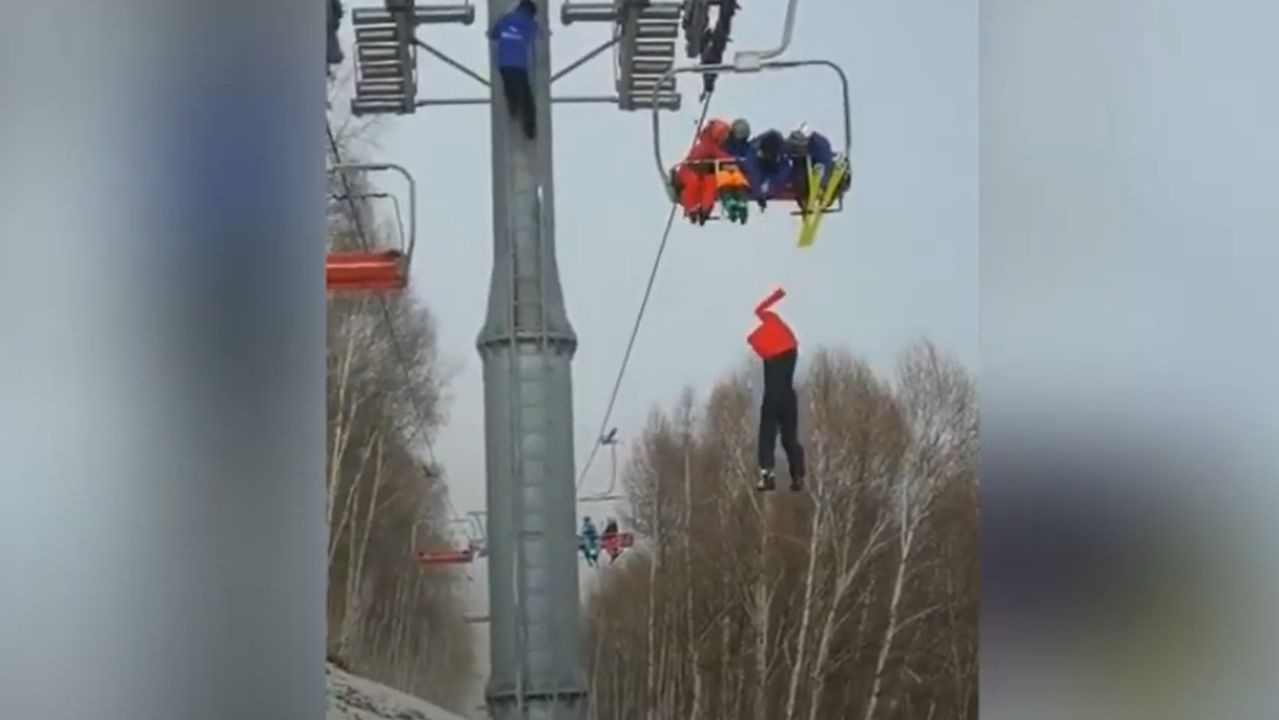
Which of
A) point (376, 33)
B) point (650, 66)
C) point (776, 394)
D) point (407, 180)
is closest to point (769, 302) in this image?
point (776, 394)

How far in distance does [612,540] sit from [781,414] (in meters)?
0.25

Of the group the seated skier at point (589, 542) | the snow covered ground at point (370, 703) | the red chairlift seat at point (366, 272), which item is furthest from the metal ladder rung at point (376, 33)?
the snow covered ground at point (370, 703)

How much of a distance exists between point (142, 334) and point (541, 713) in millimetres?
622

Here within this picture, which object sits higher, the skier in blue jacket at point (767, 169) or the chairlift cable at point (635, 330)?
the skier in blue jacket at point (767, 169)

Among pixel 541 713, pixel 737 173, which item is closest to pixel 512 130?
pixel 737 173

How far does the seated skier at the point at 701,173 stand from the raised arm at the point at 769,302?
0.12 meters

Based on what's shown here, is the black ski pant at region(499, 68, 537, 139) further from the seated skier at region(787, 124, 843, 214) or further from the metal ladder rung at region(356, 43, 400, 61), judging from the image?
the seated skier at region(787, 124, 843, 214)

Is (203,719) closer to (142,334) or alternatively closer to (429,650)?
(429,650)

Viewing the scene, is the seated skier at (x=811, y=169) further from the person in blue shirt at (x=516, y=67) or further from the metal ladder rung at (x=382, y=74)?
the metal ladder rung at (x=382, y=74)

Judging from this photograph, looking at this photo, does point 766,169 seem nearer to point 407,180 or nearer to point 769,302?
point 769,302

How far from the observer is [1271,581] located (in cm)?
176

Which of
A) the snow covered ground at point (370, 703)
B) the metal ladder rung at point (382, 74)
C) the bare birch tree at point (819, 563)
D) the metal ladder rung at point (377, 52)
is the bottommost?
the snow covered ground at point (370, 703)

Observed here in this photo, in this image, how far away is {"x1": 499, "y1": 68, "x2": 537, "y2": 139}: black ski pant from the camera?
1778 mm

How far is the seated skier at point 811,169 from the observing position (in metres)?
1.80
